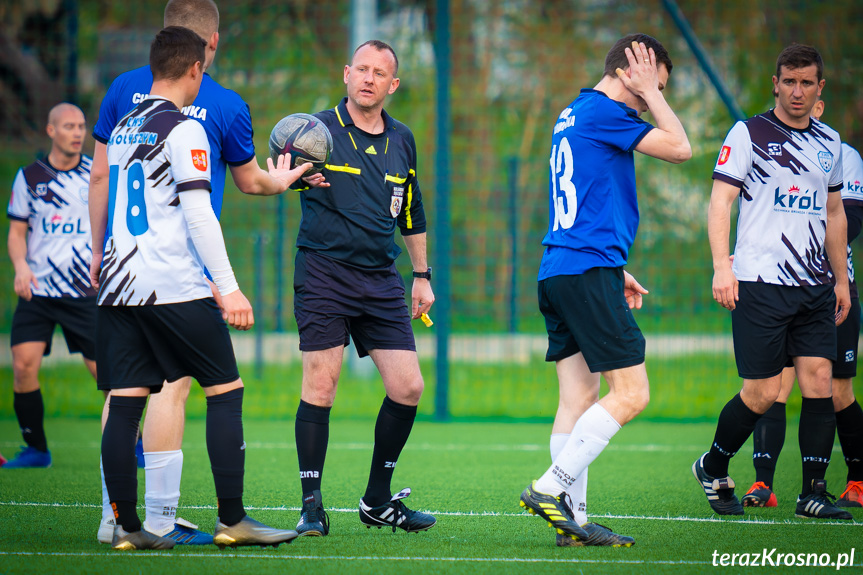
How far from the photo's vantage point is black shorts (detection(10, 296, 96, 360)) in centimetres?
714

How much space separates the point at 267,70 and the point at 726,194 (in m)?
7.24

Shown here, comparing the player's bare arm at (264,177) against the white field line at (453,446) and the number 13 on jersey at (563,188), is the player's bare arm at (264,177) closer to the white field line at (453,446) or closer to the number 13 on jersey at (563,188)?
the number 13 on jersey at (563,188)

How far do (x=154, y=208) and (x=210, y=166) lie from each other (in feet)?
1.04

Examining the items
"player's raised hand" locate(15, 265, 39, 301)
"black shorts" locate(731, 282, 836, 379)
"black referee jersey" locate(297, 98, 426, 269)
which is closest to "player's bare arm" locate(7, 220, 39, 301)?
"player's raised hand" locate(15, 265, 39, 301)

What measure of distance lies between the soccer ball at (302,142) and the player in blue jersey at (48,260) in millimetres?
3060

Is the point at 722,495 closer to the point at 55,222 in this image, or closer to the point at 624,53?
the point at 624,53

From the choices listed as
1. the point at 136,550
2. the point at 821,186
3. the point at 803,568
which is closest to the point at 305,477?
the point at 136,550

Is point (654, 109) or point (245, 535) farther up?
point (654, 109)

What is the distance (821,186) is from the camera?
5.29m

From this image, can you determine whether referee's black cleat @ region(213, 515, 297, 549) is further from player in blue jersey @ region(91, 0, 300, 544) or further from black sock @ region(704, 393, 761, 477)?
A: black sock @ region(704, 393, 761, 477)

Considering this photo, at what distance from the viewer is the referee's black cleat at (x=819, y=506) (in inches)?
202

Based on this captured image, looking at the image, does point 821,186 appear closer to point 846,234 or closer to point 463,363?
point 846,234

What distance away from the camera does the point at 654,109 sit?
167 inches

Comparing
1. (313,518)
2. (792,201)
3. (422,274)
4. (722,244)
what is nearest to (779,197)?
(792,201)
